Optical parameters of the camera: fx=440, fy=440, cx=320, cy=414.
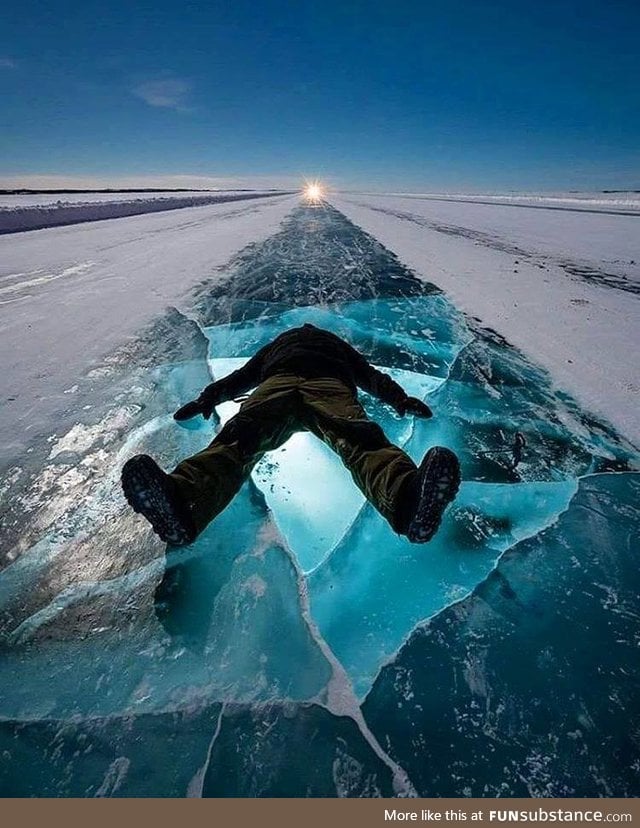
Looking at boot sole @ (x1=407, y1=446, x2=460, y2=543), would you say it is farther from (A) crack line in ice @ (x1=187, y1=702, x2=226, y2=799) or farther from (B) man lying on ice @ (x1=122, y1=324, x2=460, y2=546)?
(A) crack line in ice @ (x1=187, y1=702, x2=226, y2=799)

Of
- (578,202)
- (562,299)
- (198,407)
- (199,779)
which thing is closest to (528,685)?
(199,779)

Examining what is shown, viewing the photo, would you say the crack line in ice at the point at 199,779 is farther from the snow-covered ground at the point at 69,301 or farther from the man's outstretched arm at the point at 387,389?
the snow-covered ground at the point at 69,301

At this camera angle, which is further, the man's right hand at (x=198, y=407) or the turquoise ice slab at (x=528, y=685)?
the man's right hand at (x=198, y=407)

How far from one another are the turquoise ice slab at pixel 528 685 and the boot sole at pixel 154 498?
90 centimetres

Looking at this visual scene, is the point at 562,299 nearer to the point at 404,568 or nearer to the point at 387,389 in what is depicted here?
the point at 387,389

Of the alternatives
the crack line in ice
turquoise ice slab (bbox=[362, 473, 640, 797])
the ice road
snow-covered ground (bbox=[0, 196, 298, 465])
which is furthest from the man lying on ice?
snow-covered ground (bbox=[0, 196, 298, 465])

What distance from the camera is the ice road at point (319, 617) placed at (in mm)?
1329

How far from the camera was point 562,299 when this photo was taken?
6.12m

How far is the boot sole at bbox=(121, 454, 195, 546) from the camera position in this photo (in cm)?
157

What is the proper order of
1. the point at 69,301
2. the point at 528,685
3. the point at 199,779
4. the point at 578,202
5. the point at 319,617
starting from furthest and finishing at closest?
the point at 578,202, the point at 69,301, the point at 319,617, the point at 528,685, the point at 199,779

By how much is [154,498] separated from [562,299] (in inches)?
248

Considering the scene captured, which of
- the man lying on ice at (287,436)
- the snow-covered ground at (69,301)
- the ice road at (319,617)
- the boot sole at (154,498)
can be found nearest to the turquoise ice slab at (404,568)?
the ice road at (319,617)

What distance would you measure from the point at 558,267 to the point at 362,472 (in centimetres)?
872
